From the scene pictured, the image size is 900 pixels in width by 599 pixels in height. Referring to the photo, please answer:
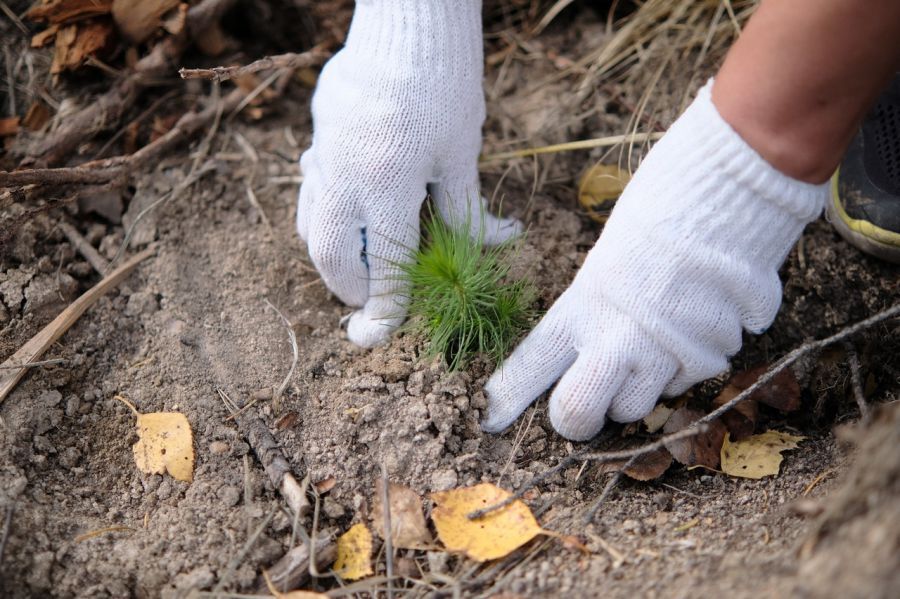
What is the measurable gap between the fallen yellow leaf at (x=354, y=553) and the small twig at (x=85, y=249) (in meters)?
1.06

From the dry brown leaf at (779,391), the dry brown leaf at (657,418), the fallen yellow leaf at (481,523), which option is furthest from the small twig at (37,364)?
the dry brown leaf at (779,391)

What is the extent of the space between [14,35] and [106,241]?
2.90 ft

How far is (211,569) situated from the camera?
1.49 metres

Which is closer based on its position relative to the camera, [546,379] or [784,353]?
[546,379]

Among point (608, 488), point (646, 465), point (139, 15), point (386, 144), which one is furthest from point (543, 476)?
point (139, 15)

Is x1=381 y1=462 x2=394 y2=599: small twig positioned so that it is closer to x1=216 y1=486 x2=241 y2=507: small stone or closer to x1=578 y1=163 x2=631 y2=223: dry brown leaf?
x1=216 y1=486 x2=241 y2=507: small stone

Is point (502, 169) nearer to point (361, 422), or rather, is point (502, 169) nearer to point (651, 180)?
point (651, 180)

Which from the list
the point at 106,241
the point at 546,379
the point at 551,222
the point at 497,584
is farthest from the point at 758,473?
the point at 106,241

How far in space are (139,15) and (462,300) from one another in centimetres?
143

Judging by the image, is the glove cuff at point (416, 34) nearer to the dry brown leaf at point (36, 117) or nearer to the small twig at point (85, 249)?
the small twig at point (85, 249)

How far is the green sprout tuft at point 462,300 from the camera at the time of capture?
5.70ft

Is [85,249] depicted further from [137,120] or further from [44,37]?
[44,37]

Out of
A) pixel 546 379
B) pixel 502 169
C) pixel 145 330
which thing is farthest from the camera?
pixel 502 169

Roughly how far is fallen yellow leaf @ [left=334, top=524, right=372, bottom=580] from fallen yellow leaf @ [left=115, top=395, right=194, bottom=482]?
1.32 ft
